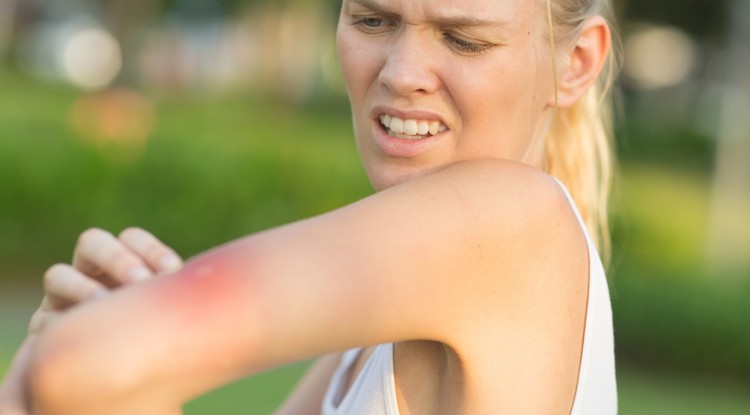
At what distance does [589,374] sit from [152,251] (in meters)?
0.77

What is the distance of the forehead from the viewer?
1.85m

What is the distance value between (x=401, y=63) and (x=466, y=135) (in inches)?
6.7

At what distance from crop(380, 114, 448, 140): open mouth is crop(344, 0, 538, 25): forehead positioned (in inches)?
7.5

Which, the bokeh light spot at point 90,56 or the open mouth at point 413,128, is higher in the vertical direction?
the open mouth at point 413,128

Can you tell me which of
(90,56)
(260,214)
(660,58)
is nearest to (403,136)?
(260,214)

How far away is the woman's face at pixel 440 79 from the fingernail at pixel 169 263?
57 centimetres

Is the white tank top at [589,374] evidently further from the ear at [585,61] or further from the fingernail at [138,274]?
the fingernail at [138,274]

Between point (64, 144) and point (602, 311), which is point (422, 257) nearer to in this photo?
point (602, 311)

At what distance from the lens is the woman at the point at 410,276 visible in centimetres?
135

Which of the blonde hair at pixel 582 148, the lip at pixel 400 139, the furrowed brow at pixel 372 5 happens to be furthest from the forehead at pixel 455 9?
the blonde hair at pixel 582 148

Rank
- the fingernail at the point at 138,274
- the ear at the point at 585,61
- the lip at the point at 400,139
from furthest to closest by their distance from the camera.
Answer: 1. the ear at the point at 585,61
2. the lip at the point at 400,139
3. the fingernail at the point at 138,274

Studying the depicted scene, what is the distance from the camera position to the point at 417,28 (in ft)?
6.16

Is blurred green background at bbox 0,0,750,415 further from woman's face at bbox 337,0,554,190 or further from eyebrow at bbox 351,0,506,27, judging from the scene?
eyebrow at bbox 351,0,506,27

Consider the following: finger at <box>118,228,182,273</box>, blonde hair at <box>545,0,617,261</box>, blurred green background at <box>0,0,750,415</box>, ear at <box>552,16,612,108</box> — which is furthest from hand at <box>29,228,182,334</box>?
blurred green background at <box>0,0,750,415</box>
